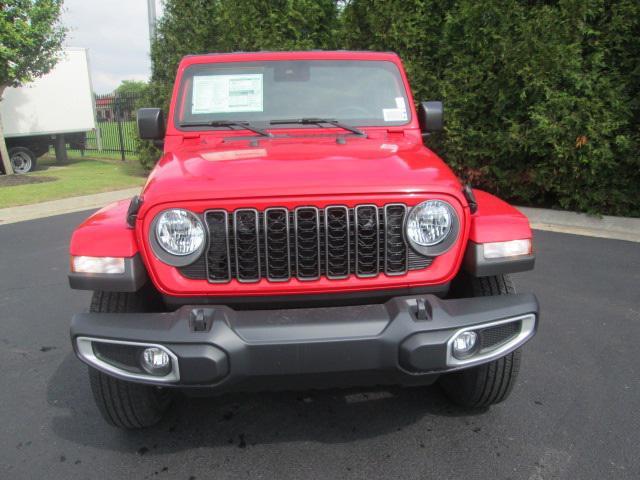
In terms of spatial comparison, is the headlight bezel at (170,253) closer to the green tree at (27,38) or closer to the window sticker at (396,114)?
the window sticker at (396,114)

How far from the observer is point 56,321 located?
422 cm

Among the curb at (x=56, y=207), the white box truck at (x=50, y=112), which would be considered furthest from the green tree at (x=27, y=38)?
the curb at (x=56, y=207)

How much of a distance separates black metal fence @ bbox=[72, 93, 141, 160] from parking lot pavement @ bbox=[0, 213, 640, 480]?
15.1m

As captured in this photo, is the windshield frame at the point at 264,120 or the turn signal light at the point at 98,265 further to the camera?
the windshield frame at the point at 264,120

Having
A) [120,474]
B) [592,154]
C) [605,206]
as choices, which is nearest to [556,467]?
[120,474]

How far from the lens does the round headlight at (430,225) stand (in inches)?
84.7

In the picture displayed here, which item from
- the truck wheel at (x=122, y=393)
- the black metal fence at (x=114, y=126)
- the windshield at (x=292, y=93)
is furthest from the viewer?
the black metal fence at (x=114, y=126)

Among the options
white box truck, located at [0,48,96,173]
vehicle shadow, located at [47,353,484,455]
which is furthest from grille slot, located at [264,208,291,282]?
white box truck, located at [0,48,96,173]

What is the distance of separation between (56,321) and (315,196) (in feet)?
10.2

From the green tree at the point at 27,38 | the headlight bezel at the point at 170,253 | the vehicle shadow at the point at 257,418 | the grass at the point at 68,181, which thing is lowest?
the grass at the point at 68,181

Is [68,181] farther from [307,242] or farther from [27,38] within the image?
[307,242]

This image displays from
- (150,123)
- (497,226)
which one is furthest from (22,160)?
(497,226)

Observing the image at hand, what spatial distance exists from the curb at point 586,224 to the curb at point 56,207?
737 cm

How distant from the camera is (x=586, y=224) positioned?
23.5ft
